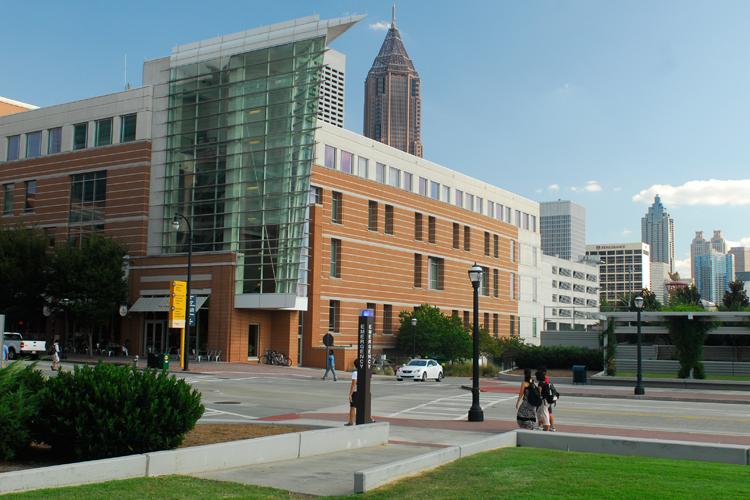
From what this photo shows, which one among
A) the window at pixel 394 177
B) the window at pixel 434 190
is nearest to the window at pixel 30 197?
the window at pixel 394 177

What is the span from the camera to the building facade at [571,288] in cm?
16550

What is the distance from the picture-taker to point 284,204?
52.8m

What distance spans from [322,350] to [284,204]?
37.3 ft

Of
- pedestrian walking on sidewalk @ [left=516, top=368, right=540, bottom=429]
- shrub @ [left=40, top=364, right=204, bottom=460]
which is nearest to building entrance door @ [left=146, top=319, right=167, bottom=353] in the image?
pedestrian walking on sidewalk @ [left=516, top=368, right=540, bottom=429]

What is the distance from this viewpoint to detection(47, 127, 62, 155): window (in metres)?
62.9

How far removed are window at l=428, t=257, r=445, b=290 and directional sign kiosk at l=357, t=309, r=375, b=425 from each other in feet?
185

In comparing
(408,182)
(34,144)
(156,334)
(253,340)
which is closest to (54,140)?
(34,144)

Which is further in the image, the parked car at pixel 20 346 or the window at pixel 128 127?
the window at pixel 128 127

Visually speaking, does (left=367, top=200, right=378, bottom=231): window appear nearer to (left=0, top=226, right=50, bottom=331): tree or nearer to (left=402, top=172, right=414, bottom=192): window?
Answer: (left=402, top=172, right=414, bottom=192): window

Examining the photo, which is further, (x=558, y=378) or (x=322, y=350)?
(x=322, y=350)

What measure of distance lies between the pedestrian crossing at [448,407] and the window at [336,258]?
27.6 metres

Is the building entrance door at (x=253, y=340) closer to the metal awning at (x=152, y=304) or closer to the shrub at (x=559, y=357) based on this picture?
the metal awning at (x=152, y=304)

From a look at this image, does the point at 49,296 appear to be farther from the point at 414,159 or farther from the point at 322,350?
the point at 414,159

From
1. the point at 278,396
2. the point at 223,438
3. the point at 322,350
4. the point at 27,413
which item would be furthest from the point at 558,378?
the point at 27,413
